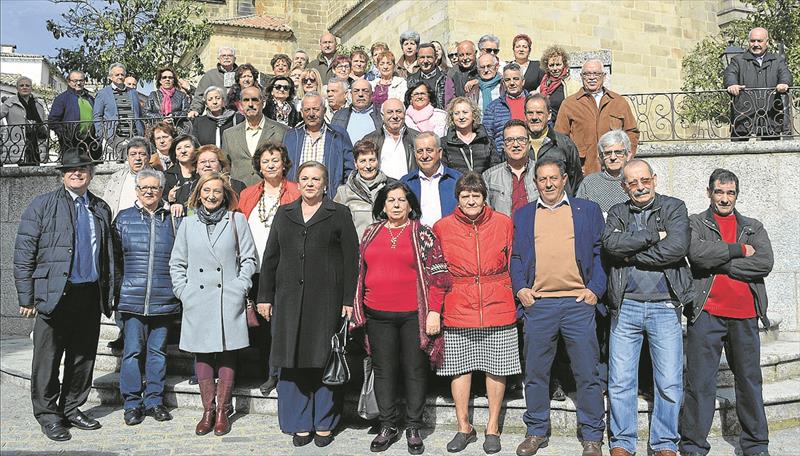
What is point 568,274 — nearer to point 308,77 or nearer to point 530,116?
point 530,116

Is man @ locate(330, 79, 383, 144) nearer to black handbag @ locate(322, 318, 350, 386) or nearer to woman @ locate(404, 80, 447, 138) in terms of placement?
woman @ locate(404, 80, 447, 138)

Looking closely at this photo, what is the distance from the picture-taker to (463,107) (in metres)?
6.30

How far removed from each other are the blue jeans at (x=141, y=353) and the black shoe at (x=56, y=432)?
0.51 metres

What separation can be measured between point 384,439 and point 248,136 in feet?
11.2

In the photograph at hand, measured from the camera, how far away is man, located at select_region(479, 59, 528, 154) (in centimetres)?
716

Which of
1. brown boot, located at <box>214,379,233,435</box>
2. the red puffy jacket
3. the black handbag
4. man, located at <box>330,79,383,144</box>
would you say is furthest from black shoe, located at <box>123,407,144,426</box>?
man, located at <box>330,79,383,144</box>

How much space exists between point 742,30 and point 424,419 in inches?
485

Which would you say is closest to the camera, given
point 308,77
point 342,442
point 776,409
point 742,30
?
point 342,442

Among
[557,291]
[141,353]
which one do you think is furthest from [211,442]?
[557,291]

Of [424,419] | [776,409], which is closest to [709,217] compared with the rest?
[776,409]

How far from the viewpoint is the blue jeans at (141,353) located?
6.02 meters

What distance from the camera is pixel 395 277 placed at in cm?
527

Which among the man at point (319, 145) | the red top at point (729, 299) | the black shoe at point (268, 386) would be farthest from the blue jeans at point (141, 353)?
the red top at point (729, 299)

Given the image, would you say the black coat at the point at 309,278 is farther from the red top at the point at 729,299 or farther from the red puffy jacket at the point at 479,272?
the red top at the point at 729,299
